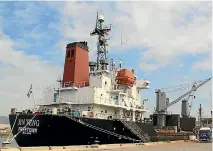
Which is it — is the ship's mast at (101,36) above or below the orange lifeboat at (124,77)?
above

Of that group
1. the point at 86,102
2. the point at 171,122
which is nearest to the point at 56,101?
the point at 86,102

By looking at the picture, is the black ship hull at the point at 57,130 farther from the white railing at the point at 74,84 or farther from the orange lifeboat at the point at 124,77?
the orange lifeboat at the point at 124,77

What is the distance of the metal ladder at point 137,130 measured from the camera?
32406mm

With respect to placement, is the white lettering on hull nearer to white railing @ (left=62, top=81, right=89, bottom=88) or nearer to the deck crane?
white railing @ (left=62, top=81, right=89, bottom=88)

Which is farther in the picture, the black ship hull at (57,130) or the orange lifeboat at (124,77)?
the orange lifeboat at (124,77)

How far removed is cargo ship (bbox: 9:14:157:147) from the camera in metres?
28.2

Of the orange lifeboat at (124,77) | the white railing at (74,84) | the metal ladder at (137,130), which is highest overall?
the orange lifeboat at (124,77)

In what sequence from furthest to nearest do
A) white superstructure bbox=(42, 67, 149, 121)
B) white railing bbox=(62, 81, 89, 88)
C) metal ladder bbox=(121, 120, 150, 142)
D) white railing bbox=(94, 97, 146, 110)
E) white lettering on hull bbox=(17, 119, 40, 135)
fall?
white railing bbox=(62, 81, 89, 88)
white railing bbox=(94, 97, 146, 110)
white superstructure bbox=(42, 67, 149, 121)
metal ladder bbox=(121, 120, 150, 142)
white lettering on hull bbox=(17, 119, 40, 135)

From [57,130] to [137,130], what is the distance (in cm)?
928

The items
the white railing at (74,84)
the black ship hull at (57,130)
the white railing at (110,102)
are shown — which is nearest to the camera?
the black ship hull at (57,130)

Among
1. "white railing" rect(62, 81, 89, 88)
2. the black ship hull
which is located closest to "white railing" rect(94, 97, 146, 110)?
"white railing" rect(62, 81, 89, 88)

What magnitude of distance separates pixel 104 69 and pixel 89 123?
10089 mm

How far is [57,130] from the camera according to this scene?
28000 mm

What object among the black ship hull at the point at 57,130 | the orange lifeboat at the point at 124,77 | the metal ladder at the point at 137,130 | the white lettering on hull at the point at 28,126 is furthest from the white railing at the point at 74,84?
the white lettering on hull at the point at 28,126
